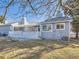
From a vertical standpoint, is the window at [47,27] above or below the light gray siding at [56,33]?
above

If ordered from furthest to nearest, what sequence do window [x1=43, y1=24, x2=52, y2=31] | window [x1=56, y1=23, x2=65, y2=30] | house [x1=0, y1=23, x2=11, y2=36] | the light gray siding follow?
house [x1=0, y1=23, x2=11, y2=36]
window [x1=43, y1=24, x2=52, y2=31]
window [x1=56, y1=23, x2=65, y2=30]
the light gray siding

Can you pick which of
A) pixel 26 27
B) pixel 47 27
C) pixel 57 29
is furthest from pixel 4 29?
pixel 57 29

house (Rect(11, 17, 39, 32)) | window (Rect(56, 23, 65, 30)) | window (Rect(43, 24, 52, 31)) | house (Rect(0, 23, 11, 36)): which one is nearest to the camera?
window (Rect(56, 23, 65, 30))

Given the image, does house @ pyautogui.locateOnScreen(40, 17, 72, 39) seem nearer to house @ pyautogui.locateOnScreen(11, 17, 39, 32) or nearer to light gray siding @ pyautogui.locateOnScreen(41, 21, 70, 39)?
light gray siding @ pyautogui.locateOnScreen(41, 21, 70, 39)

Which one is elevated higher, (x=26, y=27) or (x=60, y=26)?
(x=60, y=26)

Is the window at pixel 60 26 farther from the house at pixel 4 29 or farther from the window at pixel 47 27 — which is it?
the house at pixel 4 29

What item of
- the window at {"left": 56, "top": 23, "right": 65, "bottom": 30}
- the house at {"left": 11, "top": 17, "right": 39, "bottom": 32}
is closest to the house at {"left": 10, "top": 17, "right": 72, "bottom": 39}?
the window at {"left": 56, "top": 23, "right": 65, "bottom": 30}

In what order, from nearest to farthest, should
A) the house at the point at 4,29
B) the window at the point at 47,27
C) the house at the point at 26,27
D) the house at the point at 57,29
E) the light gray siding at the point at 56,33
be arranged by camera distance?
the light gray siding at the point at 56,33, the house at the point at 57,29, the window at the point at 47,27, the house at the point at 26,27, the house at the point at 4,29

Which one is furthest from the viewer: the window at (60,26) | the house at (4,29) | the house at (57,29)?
the house at (4,29)

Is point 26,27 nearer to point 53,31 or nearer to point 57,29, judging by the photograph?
point 53,31

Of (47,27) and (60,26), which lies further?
Answer: (47,27)

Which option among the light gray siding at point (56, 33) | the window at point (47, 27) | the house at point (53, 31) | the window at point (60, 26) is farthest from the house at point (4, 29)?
the window at point (60, 26)

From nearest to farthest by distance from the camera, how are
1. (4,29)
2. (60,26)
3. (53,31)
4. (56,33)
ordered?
(56,33) < (53,31) < (60,26) < (4,29)

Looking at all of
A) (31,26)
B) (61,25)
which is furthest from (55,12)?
(31,26)
